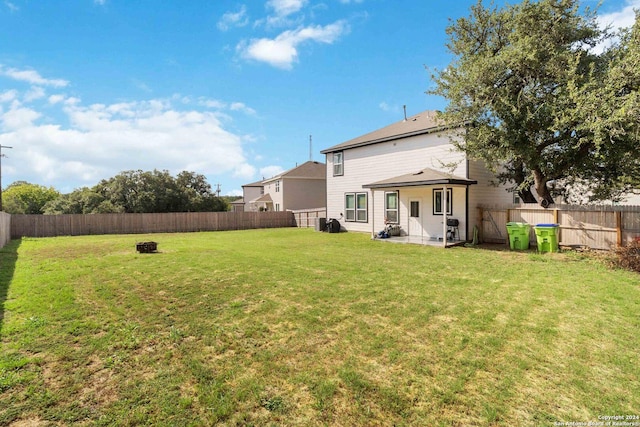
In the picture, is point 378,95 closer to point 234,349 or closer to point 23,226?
point 234,349

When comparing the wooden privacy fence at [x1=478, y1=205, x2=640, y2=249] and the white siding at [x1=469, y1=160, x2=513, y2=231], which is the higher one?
the white siding at [x1=469, y1=160, x2=513, y2=231]

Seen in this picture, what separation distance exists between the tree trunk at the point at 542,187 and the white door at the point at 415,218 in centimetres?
457

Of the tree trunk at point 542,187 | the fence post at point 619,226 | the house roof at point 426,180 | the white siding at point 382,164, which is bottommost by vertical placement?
the fence post at point 619,226

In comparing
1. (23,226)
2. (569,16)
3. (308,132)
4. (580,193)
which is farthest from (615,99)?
(308,132)

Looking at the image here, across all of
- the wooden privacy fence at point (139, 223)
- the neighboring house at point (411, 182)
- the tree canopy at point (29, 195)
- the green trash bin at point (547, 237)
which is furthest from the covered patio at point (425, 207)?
the tree canopy at point (29, 195)

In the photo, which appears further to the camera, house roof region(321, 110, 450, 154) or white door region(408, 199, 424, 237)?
white door region(408, 199, 424, 237)

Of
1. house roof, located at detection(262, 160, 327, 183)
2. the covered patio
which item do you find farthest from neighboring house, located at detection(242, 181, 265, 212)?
the covered patio

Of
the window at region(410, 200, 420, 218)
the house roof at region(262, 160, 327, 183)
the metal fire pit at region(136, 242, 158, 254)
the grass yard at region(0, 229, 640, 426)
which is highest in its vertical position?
the house roof at region(262, 160, 327, 183)

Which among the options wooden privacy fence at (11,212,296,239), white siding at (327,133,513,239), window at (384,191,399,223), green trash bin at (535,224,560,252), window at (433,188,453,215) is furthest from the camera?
wooden privacy fence at (11,212,296,239)

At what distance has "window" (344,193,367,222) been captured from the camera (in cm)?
1794

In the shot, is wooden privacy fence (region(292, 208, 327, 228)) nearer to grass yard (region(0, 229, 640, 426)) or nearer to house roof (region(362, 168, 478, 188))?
house roof (region(362, 168, 478, 188))

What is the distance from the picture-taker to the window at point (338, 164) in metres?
19.1

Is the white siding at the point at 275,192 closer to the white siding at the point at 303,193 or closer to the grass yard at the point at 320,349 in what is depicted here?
the white siding at the point at 303,193

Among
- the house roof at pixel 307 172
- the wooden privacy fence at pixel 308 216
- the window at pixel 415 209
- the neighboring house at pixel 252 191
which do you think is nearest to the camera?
the window at pixel 415 209
